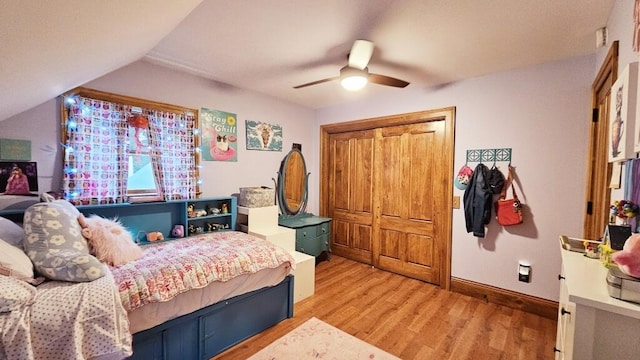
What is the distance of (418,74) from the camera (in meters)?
2.82

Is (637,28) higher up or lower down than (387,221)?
higher up

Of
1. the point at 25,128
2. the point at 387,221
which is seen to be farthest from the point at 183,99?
the point at 387,221

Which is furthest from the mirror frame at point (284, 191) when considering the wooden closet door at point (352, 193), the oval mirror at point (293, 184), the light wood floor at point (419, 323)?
the light wood floor at point (419, 323)

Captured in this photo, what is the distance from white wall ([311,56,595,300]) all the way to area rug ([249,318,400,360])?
1.65m

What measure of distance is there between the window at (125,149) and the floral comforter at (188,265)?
647mm

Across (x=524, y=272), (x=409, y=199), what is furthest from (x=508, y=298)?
(x=409, y=199)

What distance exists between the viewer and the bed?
155cm

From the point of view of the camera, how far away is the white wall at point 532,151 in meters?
2.35

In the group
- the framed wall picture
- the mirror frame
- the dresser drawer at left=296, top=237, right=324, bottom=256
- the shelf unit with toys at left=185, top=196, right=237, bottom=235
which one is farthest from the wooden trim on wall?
the shelf unit with toys at left=185, top=196, right=237, bottom=235

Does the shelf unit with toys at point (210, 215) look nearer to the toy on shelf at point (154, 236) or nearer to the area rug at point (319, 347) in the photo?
the toy on shelf at point (154, 236)

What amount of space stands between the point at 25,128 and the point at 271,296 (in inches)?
95.3

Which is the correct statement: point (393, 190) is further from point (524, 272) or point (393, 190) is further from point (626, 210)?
point (626, 210)

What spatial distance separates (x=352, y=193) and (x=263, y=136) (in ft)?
5.28

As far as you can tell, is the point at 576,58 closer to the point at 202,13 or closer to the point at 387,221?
the point at 387,221
